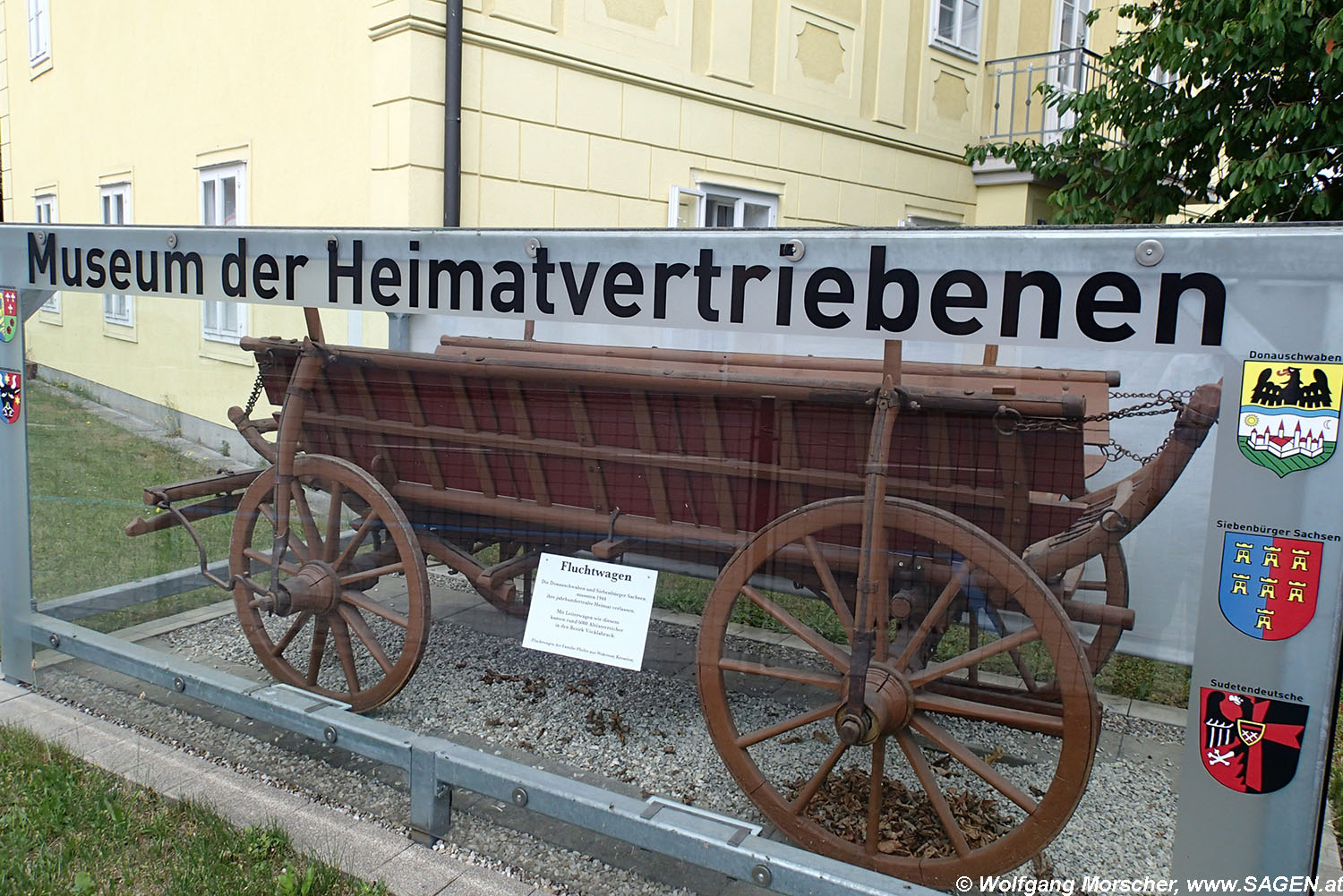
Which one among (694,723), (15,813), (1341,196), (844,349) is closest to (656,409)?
(844,349)

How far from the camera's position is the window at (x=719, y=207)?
30.2ft

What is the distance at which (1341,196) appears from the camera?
5727mm

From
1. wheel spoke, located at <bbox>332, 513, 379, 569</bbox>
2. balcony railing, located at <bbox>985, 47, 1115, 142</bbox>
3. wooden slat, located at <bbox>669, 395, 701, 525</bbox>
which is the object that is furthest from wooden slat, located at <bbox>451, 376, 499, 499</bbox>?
balcony railing, located at <bbox>985, 47, 1115, 142</bbox>

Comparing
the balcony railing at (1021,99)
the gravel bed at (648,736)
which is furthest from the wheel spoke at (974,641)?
the balcony railing at (1021,99)

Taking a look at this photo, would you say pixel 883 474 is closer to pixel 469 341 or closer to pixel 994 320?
pixel 994 320

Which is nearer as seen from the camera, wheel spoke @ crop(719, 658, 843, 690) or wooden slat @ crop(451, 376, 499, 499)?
wheel spoke @ crop(719, 658, 843, 690)

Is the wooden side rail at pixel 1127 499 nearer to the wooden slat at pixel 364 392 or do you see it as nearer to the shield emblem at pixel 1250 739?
the shield emblem at pixel 1250 739

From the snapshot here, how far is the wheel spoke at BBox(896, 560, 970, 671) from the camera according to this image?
2.62 m

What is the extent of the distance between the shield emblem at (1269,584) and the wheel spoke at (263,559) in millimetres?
3047

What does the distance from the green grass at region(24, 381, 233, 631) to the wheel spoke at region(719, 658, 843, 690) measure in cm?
230

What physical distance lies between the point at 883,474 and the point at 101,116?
1186cm

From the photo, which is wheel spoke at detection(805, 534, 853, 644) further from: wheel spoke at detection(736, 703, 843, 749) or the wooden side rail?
the wooden side rail

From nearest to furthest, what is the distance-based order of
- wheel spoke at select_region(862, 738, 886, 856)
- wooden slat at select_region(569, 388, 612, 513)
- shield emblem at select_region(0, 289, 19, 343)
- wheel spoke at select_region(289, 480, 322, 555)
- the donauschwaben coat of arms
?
the donauschwaben coat of arms
wheel spoke at select_region(862, 738, 886, 856)
wooden slat at select_region(569, 388, 612, 513)
wheel spoke at select_region(289, 480, 322, 555)
shield emblem at select_region(0, 289, 19, 343)

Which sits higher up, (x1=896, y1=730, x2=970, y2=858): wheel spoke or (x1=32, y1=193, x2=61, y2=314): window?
(x1=32, y1=193, x2=61, y2=314): window
